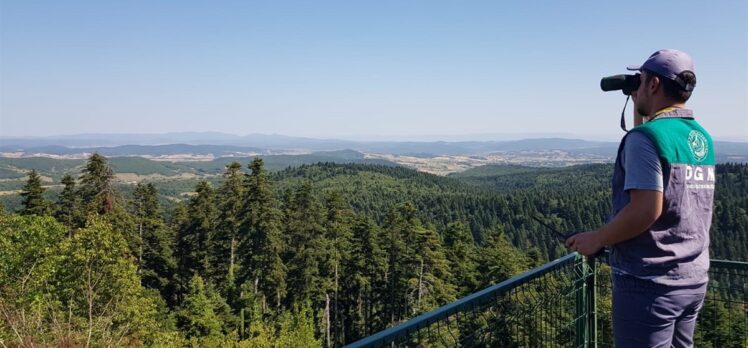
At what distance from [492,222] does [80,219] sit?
76558 millimetres

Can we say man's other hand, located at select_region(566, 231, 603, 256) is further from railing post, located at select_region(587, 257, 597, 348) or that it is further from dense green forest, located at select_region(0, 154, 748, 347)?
dense green forest, located at select_region(0, 154, 748, 347)

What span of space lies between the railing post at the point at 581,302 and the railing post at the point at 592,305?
5 cm

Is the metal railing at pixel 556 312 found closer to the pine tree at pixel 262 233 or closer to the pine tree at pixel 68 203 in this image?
the pine tree at pixel 262 233

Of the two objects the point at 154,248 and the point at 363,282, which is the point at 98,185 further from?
the point at 363,282

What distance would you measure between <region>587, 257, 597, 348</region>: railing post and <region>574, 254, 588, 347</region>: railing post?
1.8 inches

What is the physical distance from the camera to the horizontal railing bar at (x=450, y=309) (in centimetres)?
236

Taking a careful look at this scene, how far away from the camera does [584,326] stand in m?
4.26

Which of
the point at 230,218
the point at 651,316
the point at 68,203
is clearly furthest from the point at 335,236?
the point at 651,316

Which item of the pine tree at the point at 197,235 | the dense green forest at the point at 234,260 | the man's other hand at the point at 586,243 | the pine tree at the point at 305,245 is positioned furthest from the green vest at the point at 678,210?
the pine tree at the point at 197,235

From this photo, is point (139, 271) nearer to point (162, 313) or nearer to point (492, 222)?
point (162, 313)

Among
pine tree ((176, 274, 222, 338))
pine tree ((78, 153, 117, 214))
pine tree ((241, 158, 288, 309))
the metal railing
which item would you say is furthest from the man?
pine tree ((78, 153, 117, 214))

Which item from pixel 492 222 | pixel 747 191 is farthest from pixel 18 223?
pixel 747 191

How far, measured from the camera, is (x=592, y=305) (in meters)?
4.30

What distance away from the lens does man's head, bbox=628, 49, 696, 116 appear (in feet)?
7.12
